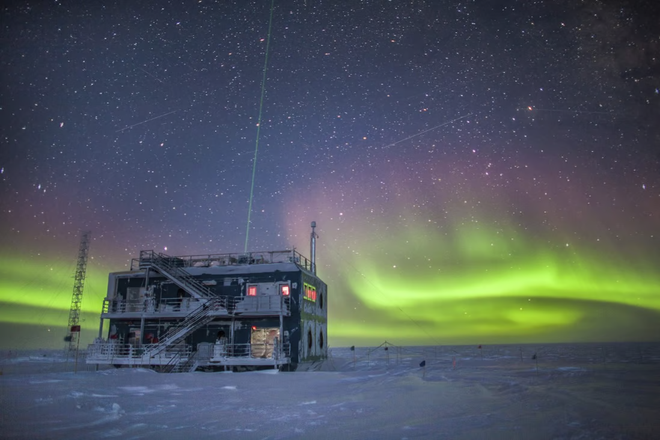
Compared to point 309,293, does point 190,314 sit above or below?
below

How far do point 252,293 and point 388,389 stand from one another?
1801 cm

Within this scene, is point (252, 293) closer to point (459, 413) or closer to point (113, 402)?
point (113, 402)

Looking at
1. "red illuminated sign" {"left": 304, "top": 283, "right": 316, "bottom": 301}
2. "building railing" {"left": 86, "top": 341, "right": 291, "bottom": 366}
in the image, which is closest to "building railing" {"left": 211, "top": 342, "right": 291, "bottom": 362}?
"building railing" {"left": 86, "top": 341, "right": 291, "bottom": 366}

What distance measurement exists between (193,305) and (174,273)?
3.72m

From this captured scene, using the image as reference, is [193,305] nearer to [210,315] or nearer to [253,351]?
[210,315]

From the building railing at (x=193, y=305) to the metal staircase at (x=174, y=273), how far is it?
909mm

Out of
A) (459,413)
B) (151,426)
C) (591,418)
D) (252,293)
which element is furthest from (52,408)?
(252,293)

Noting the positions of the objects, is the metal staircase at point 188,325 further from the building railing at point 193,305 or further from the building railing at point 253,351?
the building railing at point 253,351

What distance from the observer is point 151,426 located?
40.1ft

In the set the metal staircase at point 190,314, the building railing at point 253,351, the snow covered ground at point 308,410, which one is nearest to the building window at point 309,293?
the building railing at point 253,351

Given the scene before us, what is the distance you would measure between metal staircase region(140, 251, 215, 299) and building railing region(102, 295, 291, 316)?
909 mm

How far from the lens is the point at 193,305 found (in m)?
36.7

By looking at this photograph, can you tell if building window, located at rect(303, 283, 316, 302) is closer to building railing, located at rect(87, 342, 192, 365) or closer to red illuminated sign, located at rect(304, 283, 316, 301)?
red illuminated sign, located at rect(304, 283, 316, 301)

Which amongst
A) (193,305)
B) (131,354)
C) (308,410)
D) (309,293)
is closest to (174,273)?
(193,305)
